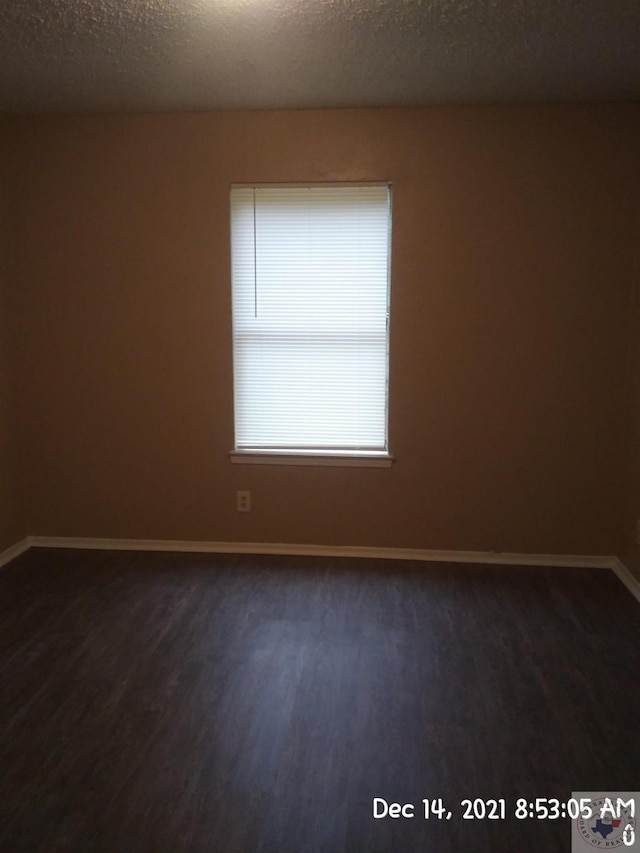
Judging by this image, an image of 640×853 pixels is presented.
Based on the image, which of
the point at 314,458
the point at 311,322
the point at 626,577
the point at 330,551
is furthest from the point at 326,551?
the point at 626,577

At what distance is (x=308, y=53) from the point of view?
2.72 metres

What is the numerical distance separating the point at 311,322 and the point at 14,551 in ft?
7.28

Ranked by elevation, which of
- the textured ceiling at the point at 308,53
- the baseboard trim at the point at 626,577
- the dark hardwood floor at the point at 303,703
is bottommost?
the dark hardwood floor at the point at 303,703

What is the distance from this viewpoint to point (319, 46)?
2641mm

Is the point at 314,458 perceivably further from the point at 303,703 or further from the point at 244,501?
the point at 303,703

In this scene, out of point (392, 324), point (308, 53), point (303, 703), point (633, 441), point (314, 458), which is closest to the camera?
point (303, 703)

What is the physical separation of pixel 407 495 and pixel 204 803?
2136 mm

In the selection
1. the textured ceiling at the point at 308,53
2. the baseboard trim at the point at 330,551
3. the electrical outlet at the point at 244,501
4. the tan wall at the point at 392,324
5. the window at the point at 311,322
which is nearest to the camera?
the textured ceiling at the point at 308,53

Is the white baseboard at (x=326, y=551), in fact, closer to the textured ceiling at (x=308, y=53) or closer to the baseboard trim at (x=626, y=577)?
the baseboard trim at (x=626, y=577)

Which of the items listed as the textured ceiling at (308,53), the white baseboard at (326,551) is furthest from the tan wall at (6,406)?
the textured ceiling at (308,53)

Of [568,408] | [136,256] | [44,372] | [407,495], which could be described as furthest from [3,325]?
[568,408]

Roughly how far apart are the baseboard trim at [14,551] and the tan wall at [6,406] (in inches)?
1.2

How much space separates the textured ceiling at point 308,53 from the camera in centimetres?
232

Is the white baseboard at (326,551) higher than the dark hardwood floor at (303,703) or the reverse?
higher
